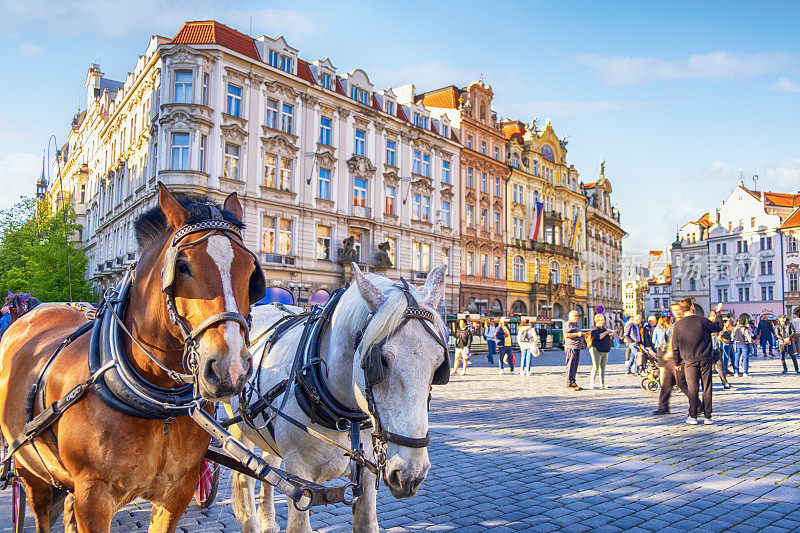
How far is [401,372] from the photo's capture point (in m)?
2.54

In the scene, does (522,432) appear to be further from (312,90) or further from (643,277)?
(643,277)

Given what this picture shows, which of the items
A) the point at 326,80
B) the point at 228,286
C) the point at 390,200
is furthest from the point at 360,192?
the point at 228,286

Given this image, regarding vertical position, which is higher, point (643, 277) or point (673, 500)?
point (643, 277)

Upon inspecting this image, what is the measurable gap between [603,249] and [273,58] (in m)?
48.1

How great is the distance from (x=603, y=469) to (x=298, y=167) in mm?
27661

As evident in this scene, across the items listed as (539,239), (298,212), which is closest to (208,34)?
(298,212)

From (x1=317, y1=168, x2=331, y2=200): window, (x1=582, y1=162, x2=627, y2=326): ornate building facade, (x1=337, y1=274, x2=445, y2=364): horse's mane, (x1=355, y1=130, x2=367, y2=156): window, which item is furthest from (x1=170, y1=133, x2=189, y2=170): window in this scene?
(x1=582, y1=162, x2=627, y2=326): ornate building facade

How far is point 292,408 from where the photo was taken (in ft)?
11.1

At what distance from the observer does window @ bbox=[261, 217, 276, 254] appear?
29.9 metres

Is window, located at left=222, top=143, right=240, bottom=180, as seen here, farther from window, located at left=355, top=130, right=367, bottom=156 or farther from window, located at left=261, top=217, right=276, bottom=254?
window, located at left=355, top=130, right=367, bottom=156

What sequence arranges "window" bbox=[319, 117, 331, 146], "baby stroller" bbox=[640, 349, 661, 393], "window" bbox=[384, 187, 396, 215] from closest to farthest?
"baby stroller" bbox=[640, 349, 661, 393], "window" bbox=[319, 117, 331, 146], "window" bbox=[384, 187, 396, 215]

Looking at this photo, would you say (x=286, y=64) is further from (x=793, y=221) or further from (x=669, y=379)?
(x=793, y=221)

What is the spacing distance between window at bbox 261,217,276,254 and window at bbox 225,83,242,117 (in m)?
5.58

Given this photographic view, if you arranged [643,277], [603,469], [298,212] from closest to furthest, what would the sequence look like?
[603,469] < [298,212] < [643,277]
